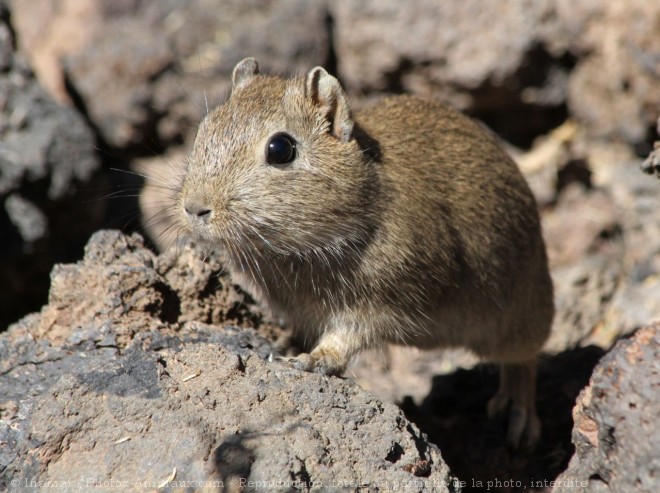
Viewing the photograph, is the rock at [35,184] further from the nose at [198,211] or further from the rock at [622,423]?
the rock at [622,423]

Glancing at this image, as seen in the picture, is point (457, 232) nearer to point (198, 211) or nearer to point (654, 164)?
point (654, 164)

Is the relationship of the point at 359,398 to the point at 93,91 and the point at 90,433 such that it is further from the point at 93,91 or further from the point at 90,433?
the point at 93,91

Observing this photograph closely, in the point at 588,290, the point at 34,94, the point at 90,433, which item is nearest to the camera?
the point at 90,433

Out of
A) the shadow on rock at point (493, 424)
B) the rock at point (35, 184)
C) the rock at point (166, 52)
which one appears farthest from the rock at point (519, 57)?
the rock at point (35, 184)

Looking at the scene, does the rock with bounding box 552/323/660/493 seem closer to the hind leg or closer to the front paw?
the front paw

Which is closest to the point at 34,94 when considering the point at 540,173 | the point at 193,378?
the point at 193,378

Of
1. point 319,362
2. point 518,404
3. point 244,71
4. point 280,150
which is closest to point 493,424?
point 518,404
